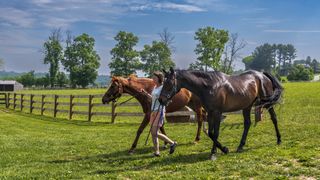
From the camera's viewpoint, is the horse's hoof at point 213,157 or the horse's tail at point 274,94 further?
the horse's tail at point 274,94

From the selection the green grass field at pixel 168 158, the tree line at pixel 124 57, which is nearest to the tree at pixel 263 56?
the tree line at pixel 124 57

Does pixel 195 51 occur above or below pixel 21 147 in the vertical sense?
above

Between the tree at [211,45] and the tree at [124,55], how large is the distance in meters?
17.9

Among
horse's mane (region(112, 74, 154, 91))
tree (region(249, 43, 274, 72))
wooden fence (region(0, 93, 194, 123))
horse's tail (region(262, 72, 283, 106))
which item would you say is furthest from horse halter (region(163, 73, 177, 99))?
tree (region(249, 43, 274, 72))

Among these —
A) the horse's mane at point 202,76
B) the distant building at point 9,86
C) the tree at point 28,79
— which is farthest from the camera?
the tree at point 28,79

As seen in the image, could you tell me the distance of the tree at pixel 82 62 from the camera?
90188mm

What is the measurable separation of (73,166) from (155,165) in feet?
6.11

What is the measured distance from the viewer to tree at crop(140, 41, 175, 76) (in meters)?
92.1

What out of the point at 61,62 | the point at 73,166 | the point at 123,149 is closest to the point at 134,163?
the point at 73,166

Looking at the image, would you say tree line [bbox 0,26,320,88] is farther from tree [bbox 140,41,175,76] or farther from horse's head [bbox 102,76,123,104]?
horse's head [bbox 102,76,123,104]

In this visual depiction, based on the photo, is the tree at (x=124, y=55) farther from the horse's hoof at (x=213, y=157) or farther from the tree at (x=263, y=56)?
the tree at (x=263, y=56)

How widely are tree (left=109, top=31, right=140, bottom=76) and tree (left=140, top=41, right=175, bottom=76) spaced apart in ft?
11.5

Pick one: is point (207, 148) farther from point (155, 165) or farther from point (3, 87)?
point (3, 87)

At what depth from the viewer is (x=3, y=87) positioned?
342ft
